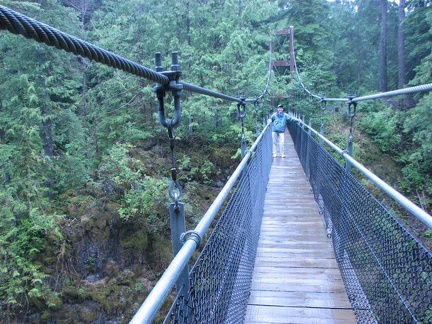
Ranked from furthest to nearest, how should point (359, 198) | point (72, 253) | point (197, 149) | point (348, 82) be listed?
point (348, 82), point (197, 149), point (72, 253), point (359, 198)

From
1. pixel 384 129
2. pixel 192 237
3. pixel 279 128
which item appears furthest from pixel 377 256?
pixel 384 129

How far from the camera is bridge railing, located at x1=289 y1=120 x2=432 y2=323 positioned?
4.89 feet

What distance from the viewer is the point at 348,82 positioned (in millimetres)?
24328

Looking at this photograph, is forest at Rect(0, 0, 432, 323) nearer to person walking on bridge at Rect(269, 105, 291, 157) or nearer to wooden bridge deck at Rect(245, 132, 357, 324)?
person walking on bridge at Rect(269, 105, 291, 157)

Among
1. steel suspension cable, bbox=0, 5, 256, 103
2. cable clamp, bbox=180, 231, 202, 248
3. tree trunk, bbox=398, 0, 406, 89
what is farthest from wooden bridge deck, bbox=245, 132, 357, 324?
tree trunk, bbox=398, 0, 406, 89

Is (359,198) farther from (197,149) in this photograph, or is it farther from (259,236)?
(197,149)

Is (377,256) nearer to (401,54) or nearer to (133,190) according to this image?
(133,190)

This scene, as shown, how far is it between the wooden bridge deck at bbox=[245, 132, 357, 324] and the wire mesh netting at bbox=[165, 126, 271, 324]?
158 mm

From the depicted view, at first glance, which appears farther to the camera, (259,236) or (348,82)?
Answer: (348,82)

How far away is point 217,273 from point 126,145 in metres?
8.87

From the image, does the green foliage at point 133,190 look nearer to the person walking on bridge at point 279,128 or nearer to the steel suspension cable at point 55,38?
the person walking on bridge at point 279,128

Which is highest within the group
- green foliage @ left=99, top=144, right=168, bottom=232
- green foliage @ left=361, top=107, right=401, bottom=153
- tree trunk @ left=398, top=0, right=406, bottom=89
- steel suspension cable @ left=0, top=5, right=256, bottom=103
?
tree trunk @ left=398, top=0, right=406, bottom=89

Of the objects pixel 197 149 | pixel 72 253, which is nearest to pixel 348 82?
pixel 197 149

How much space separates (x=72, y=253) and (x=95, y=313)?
4.86ft
